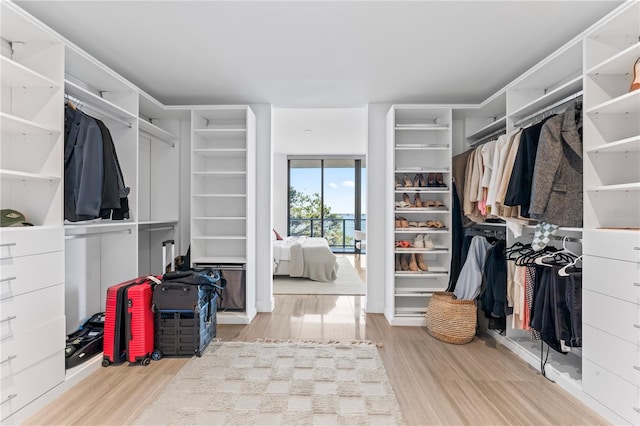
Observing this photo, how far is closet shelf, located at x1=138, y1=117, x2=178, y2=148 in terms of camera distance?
3223mm

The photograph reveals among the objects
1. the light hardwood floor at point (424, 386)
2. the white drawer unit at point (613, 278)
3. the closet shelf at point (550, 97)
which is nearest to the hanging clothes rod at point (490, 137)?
the closet shelf at point (550, 97)

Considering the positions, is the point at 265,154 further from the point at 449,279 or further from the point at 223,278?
the point at 449,279

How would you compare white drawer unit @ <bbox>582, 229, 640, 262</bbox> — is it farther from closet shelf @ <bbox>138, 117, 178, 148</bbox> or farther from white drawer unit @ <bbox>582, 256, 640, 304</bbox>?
closet shelf @ <bbox>138, 117, 178, 148</bbox>

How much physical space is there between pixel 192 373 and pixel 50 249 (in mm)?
1287

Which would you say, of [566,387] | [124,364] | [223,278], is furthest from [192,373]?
[566,387]

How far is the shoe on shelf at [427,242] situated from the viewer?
3564 mm

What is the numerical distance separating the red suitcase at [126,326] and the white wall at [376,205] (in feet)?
7.86

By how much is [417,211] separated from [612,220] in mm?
1669

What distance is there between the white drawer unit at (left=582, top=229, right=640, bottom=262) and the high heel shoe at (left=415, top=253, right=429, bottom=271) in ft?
5.49

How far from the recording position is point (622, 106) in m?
1.90

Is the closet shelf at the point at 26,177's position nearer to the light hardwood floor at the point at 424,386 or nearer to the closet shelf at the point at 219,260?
the light hardwood floor at the point at 424,386

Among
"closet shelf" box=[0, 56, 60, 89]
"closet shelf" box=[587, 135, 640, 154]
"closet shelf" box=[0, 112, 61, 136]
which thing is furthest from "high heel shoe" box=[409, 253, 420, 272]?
"closet shelf" box=[0, 56, 60, 89]

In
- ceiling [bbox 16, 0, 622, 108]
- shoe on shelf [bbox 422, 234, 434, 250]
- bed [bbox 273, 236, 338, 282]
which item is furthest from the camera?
Result: bed [bbox 273, 236, 338, 282]

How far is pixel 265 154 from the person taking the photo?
3.88 m
